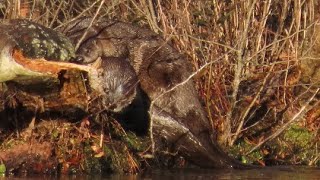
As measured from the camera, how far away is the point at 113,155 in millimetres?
7043

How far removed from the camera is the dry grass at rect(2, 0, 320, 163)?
797 centimetres

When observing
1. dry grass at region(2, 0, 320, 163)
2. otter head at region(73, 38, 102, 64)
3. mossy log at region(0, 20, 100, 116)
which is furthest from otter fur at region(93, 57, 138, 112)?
dry grass at region(2, 0, 320, 163)

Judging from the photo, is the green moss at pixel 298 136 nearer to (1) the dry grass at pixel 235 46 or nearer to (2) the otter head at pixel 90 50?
(1) the dry grass at pixel 235 46

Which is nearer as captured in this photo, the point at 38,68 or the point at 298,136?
the point at 38,68

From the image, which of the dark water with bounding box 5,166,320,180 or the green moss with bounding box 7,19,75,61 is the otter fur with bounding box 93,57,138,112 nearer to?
the dark water with bounding box 5,166,320,180

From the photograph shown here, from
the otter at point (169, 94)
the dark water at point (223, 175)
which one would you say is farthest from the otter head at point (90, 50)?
the dark water at point (223, 175)

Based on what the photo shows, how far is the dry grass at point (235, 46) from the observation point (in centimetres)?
797

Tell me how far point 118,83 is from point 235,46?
122cm

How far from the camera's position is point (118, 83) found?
23.6 feet

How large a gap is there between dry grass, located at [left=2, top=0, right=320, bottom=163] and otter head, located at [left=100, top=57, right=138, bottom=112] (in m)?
0.78

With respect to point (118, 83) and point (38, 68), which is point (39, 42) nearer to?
point (38, 68)

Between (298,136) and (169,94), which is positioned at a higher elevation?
(169,94)

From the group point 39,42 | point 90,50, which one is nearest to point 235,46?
point 90,50

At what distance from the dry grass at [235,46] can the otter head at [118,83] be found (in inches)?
30.8
